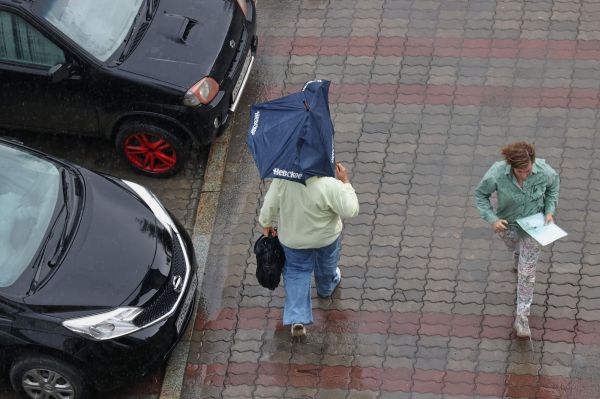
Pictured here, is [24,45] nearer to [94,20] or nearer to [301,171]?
[94,20]

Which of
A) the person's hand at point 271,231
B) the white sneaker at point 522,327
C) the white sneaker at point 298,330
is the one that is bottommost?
the white sneaker at point 298,330

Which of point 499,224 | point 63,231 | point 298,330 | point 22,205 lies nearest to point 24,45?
point 22,205

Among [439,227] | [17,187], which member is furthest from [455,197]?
[17,187]

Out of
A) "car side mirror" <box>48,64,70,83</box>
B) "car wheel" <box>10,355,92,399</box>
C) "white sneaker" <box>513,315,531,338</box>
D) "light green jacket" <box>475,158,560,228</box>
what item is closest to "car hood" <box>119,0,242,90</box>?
"car side mirror" <box>48,64,70,83</box>

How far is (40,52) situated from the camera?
9.19m

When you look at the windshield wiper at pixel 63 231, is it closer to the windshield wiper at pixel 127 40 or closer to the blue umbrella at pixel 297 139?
the windshield wiper at pixel 127 40

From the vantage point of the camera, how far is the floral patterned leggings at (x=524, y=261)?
7.61 metres

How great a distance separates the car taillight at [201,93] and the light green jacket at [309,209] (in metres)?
1.88

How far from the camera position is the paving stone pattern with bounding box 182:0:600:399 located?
806 cm

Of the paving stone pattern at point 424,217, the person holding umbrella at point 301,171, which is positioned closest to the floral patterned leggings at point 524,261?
the paving stone pattern at point 424,217

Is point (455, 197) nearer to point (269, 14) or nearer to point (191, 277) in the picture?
point (191, 277)

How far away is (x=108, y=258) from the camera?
7.89m

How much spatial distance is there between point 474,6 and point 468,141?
6.50 feet

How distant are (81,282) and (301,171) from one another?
6.22 feet
